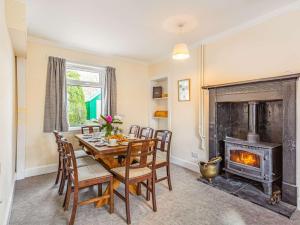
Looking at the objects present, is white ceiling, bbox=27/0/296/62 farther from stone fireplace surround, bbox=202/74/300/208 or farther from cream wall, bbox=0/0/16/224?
stone fireplace surround, bbox=202/74/300/208

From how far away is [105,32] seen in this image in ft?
10.00

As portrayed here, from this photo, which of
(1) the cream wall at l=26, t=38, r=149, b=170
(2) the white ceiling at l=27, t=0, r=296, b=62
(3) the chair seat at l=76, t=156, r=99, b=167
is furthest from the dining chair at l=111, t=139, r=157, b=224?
(1) the cream wall at l=26, t=38, r=149, b=170

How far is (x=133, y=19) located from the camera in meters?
2.62

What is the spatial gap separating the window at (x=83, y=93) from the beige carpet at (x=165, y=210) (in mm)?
1645

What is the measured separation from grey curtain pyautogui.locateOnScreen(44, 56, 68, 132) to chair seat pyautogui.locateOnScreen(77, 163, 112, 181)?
1.67 m

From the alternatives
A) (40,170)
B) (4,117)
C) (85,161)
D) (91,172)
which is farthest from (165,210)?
(40,170)

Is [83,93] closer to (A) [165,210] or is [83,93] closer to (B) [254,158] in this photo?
(A) [165,210]

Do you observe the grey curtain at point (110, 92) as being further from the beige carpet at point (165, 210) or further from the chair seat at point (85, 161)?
the beige carpet at point (165, 210)

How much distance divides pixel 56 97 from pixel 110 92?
118 centimetres

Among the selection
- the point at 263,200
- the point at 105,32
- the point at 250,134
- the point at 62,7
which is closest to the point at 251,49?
the point at 250,134

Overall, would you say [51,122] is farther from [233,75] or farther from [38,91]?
[233,75]

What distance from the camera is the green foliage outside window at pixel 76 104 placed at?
151 inches

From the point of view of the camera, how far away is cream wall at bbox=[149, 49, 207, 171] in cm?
357

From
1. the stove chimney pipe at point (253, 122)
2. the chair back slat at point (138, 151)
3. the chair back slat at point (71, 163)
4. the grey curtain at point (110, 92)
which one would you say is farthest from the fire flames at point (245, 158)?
the grey curtain at point (110, 92)
